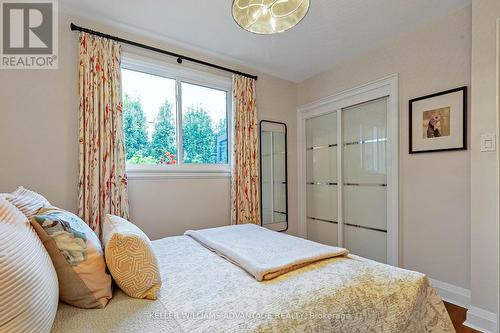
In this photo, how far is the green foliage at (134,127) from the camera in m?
2.38

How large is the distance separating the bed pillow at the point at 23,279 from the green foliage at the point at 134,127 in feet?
5.27

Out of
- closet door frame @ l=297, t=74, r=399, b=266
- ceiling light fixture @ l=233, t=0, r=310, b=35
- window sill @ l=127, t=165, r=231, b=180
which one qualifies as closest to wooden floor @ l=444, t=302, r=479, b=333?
closet door frame @ l=297, t=74, r=399, b=266

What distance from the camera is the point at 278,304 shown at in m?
0.95

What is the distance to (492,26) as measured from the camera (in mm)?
1745

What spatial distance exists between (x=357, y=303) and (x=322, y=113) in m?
2.70

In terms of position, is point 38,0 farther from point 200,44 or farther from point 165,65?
point 200,44

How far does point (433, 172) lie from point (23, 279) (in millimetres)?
2808

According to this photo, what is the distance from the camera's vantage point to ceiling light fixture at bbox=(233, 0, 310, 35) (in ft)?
4.72

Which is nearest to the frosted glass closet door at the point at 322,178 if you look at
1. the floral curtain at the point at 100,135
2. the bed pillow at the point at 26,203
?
the floral curtain at the point at 100,135

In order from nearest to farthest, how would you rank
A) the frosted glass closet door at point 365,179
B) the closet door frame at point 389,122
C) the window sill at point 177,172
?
1. the window sill at point 177,172
2. the closet door frame at point 389,122
3. the frosted glass closet door at point 365,179

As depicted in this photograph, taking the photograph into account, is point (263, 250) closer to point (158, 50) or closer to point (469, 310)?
point (469, 310)

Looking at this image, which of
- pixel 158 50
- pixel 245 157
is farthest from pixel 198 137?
pixel 158 50

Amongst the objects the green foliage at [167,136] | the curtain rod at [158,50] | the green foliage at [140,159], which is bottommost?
the green foliage at [140,159]

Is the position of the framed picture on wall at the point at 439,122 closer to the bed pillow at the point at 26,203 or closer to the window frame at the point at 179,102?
the window frame at the point at 179,102
